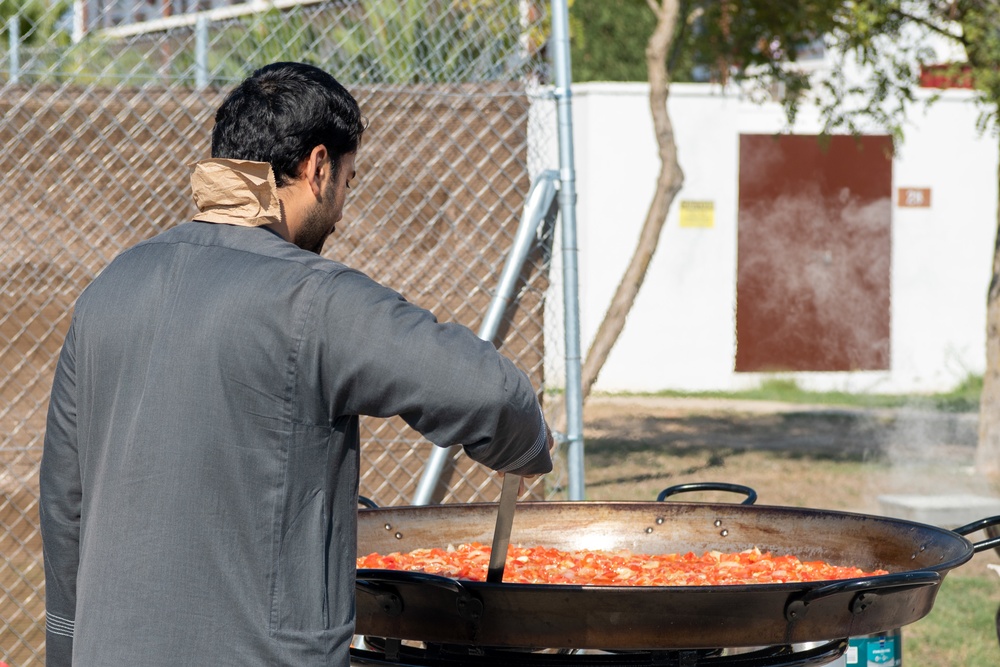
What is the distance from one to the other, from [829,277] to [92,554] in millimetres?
12751

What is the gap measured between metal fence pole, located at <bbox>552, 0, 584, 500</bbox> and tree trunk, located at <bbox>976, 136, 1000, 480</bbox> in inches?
206

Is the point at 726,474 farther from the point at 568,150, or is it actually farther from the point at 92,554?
the point at 92,554

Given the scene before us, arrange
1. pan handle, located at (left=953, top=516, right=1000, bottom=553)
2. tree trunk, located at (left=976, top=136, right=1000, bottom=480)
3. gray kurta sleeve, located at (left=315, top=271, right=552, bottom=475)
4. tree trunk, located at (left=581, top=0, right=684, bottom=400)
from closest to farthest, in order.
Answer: gray kurta sleeve, located at (left=315, top=271, right=552, bottom=475) → pan handle, located at (left=953, top=516, right=1000, bottom=553) → tree trunk, located at (left=581, top=0, right=684, bottom=400) → tree trunk, located at (left=976, top=136, right=1000, bottom=480)

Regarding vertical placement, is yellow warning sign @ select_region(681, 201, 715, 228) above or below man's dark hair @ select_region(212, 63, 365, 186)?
below

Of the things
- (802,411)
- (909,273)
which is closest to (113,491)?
(802,411)

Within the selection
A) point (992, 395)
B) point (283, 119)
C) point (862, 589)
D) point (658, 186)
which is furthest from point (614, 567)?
point (992, 395)

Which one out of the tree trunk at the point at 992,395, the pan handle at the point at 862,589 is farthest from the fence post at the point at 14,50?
the tree trunk at the point at 992,395

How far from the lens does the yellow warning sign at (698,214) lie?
1350 centimetres

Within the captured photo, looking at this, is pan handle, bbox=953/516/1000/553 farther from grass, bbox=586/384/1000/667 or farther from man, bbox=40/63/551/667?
grass, bbox=586/384/1000/667

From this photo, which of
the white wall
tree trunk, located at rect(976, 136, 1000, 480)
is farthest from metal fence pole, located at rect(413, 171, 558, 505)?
the white wall

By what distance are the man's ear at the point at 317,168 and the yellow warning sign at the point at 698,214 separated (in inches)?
464

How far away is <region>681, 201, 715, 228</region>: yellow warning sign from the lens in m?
13.5

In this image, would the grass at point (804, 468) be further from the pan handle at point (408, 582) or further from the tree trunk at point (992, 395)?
the pan handle at point (408, 582)

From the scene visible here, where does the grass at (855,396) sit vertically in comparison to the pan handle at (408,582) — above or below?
below
